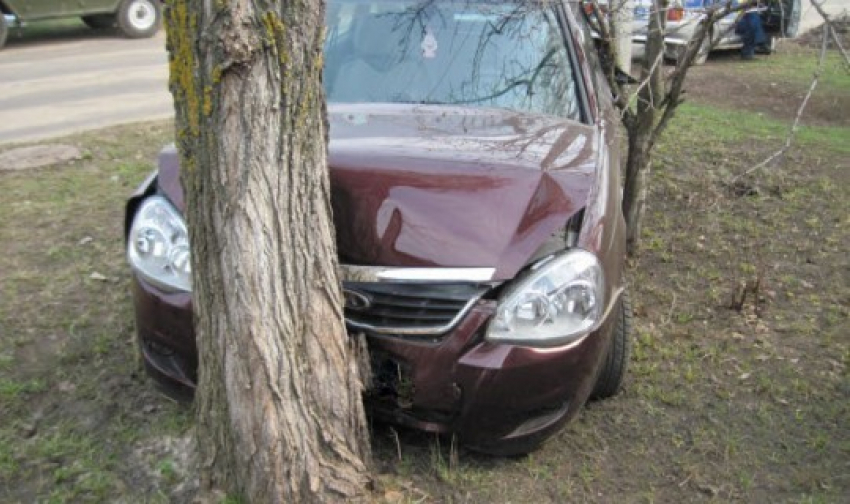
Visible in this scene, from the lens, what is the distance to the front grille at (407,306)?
106 inches

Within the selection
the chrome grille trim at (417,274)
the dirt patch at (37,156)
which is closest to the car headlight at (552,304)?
the chrome grille trim at (417,274)

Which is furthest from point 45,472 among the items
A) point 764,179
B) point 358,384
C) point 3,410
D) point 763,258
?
point 764,179

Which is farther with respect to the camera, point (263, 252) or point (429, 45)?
point (429, 45)

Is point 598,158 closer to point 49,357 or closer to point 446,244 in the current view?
point 446,244

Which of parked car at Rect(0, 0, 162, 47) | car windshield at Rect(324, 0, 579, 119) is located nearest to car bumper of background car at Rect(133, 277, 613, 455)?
car windshield at Rect(324, 0, 579, 119)

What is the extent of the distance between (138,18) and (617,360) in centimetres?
1447

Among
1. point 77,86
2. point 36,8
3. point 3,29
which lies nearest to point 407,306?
point 77,86

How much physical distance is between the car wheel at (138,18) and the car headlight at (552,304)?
14.5m

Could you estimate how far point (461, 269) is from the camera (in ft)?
8.83

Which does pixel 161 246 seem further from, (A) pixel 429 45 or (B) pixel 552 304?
(A) pixel 429 45

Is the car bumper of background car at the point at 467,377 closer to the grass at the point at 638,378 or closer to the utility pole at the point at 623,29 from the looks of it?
the grass at the point at 638,378

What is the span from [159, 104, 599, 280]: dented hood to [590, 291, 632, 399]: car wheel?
2.47 ft

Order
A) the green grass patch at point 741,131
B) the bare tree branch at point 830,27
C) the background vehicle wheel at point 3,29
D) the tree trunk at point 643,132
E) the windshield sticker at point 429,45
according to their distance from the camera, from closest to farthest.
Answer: the bare tree branch at point 830,27, the windshield sticker at point 429,45, the tree trunk at point 643,132, the green grass patch at point 741,131, the background vehicle wheel at point 3,29

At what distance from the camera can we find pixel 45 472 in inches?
119
